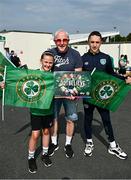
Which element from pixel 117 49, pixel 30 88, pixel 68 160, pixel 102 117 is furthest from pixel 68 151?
pixel 117 49

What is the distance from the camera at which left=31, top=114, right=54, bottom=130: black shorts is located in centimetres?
504

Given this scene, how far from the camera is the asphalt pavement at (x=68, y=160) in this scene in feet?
16.0

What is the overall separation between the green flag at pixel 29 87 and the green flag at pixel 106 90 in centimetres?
74

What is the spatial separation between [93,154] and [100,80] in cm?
127

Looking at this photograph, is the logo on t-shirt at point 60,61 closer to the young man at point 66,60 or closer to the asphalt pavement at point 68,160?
the young man at point 66,60

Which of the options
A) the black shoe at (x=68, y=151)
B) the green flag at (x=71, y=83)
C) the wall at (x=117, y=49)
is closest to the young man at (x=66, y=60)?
the black shoe at (x=68, y=151)

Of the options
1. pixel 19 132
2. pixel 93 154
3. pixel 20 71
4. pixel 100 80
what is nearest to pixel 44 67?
pixel 20 71

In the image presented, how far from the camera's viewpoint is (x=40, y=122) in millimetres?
5082

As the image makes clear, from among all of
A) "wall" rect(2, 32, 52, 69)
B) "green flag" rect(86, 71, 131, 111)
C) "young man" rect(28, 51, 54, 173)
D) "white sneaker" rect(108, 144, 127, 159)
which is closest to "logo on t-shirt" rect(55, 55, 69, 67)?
"young man" rect(28, 51, 54, 173)

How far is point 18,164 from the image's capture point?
525cm

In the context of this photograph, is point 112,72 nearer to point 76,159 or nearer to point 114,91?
point 114,91

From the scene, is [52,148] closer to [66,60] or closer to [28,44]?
[66,60]

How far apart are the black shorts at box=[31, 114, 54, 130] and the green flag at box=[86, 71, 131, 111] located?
2.53 feet

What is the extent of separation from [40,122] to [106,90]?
126 cm
